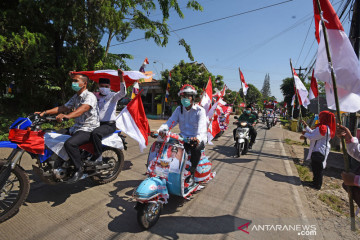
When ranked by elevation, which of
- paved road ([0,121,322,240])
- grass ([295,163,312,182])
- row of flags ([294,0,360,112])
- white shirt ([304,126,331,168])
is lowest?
grass ([295,163,312,182])

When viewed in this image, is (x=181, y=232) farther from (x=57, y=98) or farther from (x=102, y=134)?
(x=57, y=98)

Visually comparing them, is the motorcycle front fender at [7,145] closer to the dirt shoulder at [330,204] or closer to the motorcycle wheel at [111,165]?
the motorcycle wheel at [111,165]

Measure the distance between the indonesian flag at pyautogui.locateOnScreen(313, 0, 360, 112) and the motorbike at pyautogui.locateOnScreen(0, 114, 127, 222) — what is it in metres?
3.54

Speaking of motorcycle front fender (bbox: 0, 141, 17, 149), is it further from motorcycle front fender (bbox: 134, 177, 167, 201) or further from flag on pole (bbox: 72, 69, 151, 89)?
flag on pole (bbox: 72, 69, 151, 89)

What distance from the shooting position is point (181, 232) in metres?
2.56

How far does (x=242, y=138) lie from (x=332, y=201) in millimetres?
3006

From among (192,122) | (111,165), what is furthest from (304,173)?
(111,165)

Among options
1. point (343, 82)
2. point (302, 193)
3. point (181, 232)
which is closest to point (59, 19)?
point (181, 232)

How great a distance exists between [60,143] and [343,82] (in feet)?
12.3

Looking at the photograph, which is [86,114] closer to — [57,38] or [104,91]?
[104,91]

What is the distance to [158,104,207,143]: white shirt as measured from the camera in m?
3.44

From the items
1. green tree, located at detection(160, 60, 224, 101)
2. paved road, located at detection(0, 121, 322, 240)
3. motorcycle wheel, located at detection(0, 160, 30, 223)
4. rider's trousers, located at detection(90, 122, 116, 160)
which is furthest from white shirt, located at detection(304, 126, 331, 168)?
green tree, located at detection(160, 60, 224, 101)

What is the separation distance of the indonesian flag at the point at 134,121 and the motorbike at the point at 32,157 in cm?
81

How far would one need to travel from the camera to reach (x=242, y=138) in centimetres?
653
